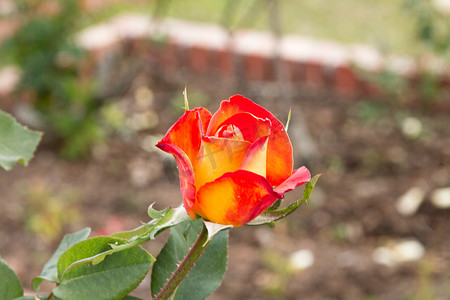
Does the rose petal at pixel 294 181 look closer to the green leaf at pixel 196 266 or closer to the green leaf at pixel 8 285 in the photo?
the green leaf at pixel 196 266

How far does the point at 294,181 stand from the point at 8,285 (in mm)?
268

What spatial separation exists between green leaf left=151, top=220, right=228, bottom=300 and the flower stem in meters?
0.06

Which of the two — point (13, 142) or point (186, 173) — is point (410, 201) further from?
point (186, 173)

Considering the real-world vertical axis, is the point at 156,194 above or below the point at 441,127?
below

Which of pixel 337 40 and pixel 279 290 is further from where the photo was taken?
pixel 337 40

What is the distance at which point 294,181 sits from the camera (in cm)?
43

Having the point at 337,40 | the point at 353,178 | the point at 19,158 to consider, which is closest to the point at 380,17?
the point at 337,40

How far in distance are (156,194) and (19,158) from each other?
6.75 ft

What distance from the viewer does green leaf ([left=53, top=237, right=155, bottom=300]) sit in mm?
488

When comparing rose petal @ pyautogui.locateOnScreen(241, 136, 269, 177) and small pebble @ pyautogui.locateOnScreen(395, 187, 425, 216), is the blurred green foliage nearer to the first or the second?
small pebble @ pyautogui.locateOnScreen(395, 187, 425, 216)

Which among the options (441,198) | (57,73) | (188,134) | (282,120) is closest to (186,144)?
(188,134)

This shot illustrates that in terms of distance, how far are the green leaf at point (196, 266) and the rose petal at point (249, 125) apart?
0.33ft

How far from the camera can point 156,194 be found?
2674 mm

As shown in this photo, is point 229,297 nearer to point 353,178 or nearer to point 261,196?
point 353,178
